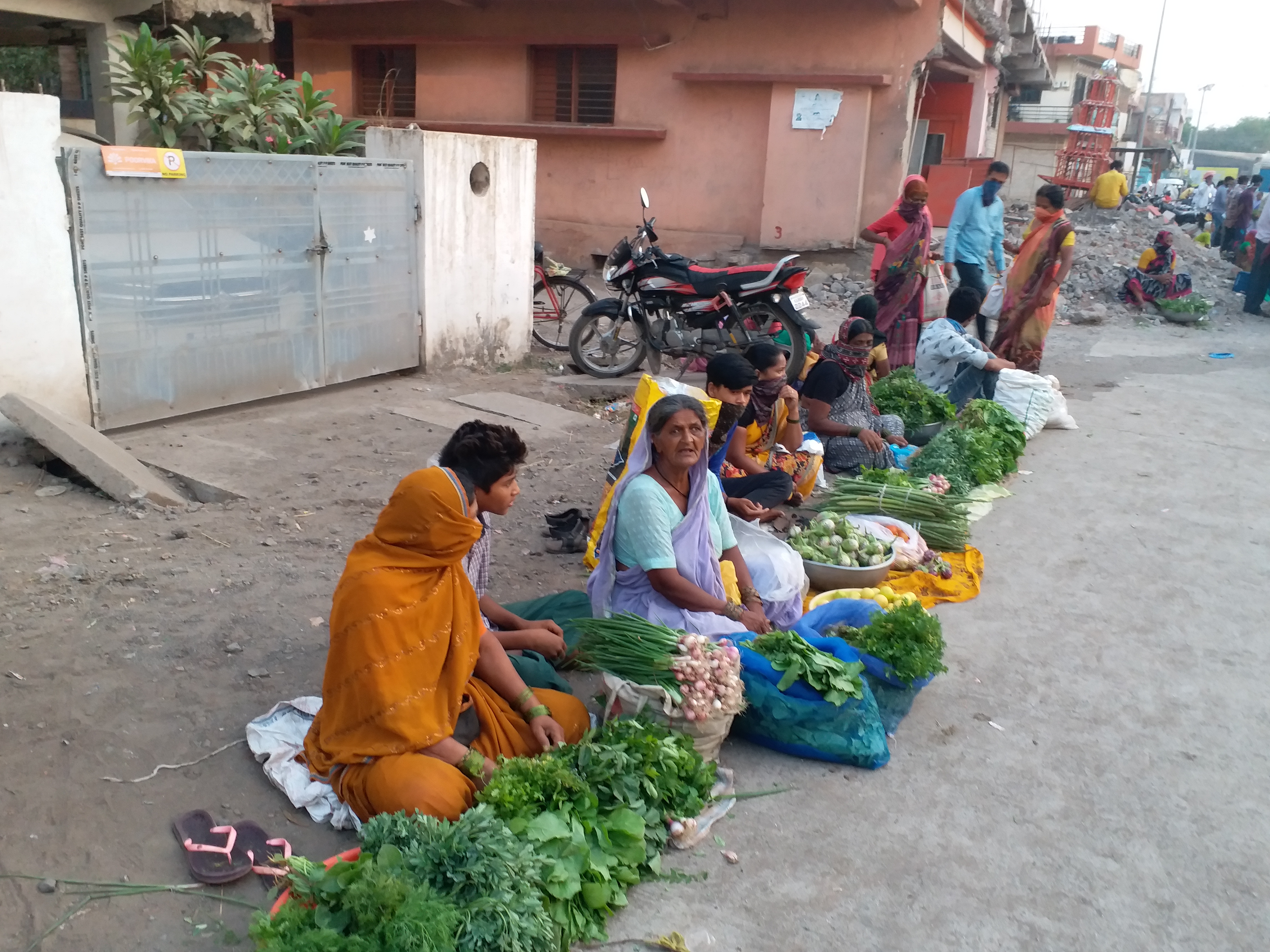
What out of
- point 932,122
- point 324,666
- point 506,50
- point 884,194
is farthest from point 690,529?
point 932,122

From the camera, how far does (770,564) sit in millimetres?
4309

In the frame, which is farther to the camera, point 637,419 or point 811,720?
point 637,419

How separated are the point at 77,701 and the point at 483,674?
149 cm

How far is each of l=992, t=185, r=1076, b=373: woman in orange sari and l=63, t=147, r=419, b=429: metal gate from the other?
5138 mm

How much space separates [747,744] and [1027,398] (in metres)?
5.42

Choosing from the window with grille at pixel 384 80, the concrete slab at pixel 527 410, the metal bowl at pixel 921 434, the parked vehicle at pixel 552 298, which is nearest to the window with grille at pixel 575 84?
the window with grille at pixel 384 80

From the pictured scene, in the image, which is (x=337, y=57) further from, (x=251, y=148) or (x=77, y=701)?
(x=77, y=701)

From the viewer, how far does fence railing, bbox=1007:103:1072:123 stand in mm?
32875

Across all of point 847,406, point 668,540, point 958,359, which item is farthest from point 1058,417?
point 668,540

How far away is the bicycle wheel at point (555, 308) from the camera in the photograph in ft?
33.1

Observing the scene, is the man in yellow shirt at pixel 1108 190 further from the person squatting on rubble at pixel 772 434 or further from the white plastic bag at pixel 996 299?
the person squatting on rubble at pixel 772 434

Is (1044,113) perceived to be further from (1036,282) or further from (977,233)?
(1036,282)

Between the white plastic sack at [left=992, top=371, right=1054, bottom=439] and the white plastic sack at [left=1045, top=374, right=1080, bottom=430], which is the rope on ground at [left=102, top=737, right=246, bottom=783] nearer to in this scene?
the white plastic sack at [left=992, top=371, right=1054, bottom=439]

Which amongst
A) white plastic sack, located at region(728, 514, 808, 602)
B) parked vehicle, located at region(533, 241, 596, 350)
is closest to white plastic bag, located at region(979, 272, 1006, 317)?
parked vehicle, located at region(533, 241, 596, 350)
